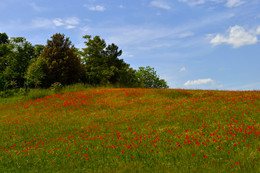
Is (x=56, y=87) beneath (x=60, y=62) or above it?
beneath

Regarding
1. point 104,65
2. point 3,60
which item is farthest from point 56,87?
point 104,65

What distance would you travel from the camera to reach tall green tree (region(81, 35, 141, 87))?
44.0 metres

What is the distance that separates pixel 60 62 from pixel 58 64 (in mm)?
834

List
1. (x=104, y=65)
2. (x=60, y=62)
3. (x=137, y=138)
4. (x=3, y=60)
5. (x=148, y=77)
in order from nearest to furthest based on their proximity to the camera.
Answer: (x=137, y=138) → (x=3, y=60) → (x=60, y=62) → (x=104, y=65) → (x=148, y=77)

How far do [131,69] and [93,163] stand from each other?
43.6 meters

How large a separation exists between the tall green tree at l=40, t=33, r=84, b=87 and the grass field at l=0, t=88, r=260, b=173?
17.1m

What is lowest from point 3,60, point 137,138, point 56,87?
point 137,138

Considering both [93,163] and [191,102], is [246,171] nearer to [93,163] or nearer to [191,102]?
[93,163]

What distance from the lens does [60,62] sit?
3847cm

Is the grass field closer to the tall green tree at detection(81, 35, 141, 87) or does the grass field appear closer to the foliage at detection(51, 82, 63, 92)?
the foliage at detection(51, 82, 63, 92)

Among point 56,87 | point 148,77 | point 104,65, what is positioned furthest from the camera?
point 148,77

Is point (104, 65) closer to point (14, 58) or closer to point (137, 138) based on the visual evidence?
point (14, 58)

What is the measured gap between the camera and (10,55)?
35.6 m

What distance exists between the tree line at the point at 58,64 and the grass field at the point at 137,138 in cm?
1572
